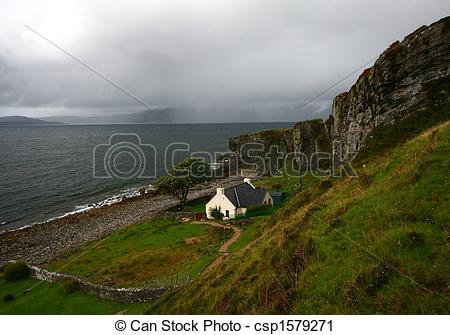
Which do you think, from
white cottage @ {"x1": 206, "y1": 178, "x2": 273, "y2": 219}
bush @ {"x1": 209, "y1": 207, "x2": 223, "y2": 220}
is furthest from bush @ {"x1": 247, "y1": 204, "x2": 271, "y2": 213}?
bush @ {"x1": 209, "y1": 207, "x2": 223, "y2": 220}

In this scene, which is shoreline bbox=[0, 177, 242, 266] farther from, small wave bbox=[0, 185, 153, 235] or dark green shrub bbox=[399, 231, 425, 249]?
dark green shrub bbox=[399, 231, 425, 249]

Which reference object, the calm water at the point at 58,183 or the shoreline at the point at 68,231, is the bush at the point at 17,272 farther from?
the calm water at the point at 58,183

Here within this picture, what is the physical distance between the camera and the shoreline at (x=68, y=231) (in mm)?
53603

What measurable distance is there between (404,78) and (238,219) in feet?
98.2

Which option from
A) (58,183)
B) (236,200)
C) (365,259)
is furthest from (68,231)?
(365,259)

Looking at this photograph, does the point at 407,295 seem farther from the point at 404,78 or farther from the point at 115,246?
the point at 115,246

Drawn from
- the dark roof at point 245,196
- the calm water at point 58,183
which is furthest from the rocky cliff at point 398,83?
the calm water at point 58,183

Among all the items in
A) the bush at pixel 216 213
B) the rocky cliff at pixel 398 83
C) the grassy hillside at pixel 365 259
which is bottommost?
the bush at pixel 216 213

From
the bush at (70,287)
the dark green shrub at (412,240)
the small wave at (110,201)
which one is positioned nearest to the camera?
the dark green shrub at (412,240)

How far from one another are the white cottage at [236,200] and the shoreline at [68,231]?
51.7 feet

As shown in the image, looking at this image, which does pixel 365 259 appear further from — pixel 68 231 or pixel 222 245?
pixel 68 231

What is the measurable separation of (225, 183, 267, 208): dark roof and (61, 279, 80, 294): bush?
2723 centimetres

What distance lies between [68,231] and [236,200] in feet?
113

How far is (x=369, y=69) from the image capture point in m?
46.9
